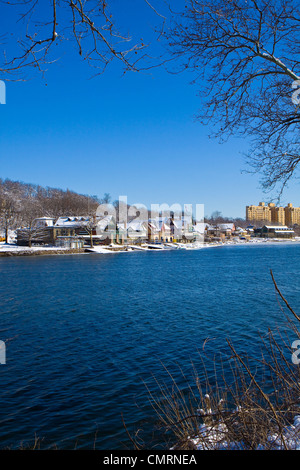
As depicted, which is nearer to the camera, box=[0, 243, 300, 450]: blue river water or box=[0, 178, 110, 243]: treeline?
box=[0, 243, 300, 450]: blue river water

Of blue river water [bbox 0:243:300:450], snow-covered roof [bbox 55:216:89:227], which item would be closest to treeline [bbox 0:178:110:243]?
snow-covered roof [bbox 55:216:89:227]

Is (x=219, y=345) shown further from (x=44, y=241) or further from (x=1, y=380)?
(x=44, y=241)

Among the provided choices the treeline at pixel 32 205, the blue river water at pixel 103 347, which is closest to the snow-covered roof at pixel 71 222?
the treeline at pixel 32 205

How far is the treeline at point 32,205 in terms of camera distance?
85.7 metres

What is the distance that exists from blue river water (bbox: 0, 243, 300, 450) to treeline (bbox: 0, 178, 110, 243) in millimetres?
60480

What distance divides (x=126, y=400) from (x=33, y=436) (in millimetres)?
2271

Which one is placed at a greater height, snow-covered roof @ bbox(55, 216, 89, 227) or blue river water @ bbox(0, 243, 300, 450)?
snow-covered roof @ bbox(55, 216, 89, 227)

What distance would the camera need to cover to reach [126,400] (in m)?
8.66

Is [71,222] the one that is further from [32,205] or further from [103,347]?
[103,347]

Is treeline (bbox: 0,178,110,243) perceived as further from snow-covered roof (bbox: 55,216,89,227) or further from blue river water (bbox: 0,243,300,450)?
blue river water (bbox: 0,243,300,450)

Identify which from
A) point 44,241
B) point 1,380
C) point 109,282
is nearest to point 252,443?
point 1,380

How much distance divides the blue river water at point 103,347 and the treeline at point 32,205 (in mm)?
60480

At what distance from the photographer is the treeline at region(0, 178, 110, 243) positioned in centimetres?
8569

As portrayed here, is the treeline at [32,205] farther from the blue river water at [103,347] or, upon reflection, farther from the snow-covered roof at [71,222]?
the blue river water at [103,347]
